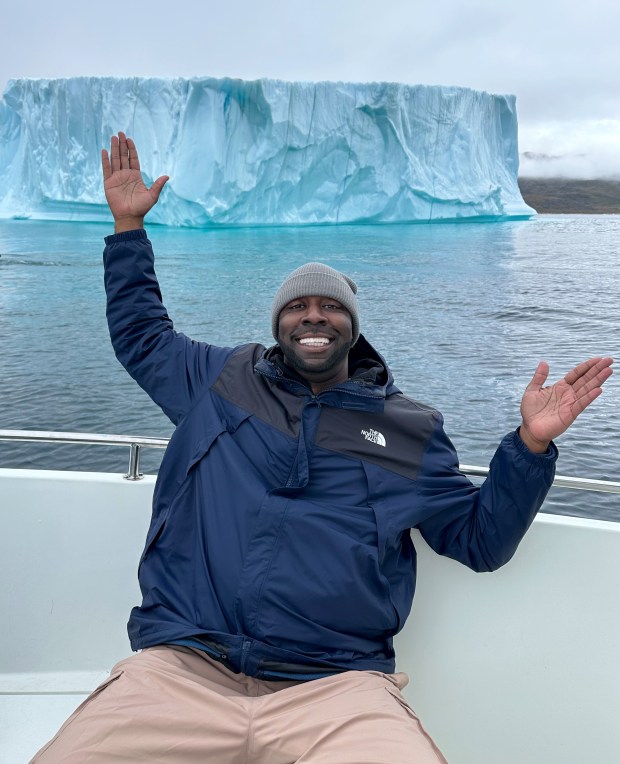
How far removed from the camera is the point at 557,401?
60.6 inches

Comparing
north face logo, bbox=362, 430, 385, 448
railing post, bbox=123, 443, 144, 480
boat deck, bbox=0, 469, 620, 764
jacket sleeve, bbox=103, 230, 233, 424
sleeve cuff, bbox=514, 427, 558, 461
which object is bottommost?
boat deck, bbox=0, 469, 620, 764

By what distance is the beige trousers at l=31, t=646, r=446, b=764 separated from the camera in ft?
3.91

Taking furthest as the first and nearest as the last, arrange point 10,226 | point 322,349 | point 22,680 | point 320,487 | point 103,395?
point 10,226 → point 103,395 → point 22,680 → point 322,349 → point 320,487

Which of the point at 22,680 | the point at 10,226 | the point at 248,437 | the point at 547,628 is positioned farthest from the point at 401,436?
the point at 10,226

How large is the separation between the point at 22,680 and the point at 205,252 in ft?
66.0

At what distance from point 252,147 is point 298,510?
22998 mm

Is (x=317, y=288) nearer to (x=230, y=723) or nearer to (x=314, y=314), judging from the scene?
(x=314, y=314)

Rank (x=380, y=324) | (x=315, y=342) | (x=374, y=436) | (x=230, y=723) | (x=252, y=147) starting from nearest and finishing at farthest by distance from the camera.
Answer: (x=230, y=723), (x=374, y=436), (x=315, y=342), (x=380, y=324), (x=252, y=147)

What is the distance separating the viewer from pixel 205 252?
21.5 m

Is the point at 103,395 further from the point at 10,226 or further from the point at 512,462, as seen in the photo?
the point at 10,226

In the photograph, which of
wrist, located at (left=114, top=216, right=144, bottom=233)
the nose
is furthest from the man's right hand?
the nose

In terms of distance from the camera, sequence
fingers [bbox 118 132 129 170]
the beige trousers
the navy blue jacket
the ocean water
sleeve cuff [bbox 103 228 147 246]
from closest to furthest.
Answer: the beige trousers → the navy blue jacket → sleeve cuff [bbox 103 228 147 246] → fingers [bbox 118 132 129 170] → the ocean water

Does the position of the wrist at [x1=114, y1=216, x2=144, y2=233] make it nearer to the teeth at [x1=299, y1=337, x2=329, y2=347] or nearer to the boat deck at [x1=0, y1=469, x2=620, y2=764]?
the teeth at [x1=299, y1=337, x2=329, y2=347]

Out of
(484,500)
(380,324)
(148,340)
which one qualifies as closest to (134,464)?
(148,340)
